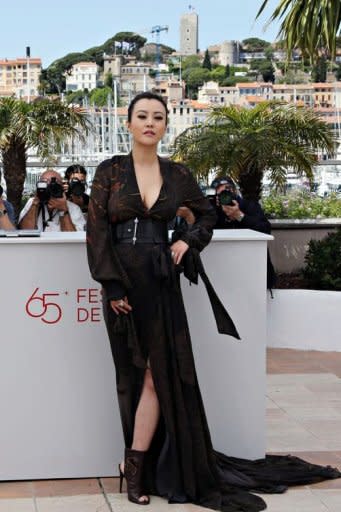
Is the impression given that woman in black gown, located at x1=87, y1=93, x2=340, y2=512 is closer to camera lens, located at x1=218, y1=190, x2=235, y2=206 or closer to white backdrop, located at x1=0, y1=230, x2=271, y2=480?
white backdrop, located at x1=0, y1=230, x2=271, y2=480

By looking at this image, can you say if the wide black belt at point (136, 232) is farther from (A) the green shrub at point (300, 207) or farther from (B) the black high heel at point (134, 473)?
(A) the green shrub at point (300, 207)

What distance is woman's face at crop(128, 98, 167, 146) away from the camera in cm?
505

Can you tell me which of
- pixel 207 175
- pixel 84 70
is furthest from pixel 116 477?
pixel 84 70

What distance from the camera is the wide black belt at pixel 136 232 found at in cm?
500

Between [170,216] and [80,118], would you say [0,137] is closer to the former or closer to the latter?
[80,118]

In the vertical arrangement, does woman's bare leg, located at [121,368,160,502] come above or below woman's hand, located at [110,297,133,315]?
below

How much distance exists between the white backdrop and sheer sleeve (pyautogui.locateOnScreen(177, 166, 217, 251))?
0.17 meters

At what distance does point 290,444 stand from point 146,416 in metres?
1.45

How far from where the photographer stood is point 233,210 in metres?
7.32

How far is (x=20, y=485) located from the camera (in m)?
5.32

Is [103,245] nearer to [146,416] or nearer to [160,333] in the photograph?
[160,333]

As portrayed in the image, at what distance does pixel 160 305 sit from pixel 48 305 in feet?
1.96

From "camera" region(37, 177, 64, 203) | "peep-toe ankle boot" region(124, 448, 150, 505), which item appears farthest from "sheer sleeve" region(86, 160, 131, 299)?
"camera" region(37, 177, 64, 203)

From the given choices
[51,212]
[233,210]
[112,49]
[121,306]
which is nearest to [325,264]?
[233,210]
